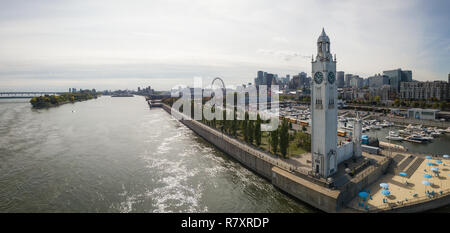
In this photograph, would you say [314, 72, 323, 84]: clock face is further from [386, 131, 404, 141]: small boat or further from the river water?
[386, 131, 404, 141]: small boat

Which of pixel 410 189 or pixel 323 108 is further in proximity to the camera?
pixel 323 108

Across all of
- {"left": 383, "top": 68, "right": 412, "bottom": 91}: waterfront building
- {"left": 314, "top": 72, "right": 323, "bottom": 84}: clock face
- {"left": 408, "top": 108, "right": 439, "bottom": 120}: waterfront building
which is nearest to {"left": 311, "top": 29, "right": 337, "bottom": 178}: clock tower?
{"left": 314, "top": 72, "right": 323, "bottom": 84}: clock face

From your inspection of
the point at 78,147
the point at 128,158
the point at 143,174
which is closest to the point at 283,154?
the point at 143,174

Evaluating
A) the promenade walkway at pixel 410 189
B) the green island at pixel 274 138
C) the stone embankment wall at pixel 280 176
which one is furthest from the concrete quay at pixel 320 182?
the green island at pixel 274 138

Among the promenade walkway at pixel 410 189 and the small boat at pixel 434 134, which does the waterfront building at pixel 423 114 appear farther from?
the promenade walkway at pixel 410 189

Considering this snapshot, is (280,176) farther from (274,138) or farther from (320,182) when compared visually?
(274,138)

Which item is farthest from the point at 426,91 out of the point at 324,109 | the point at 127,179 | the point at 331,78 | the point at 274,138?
the point at 127,179

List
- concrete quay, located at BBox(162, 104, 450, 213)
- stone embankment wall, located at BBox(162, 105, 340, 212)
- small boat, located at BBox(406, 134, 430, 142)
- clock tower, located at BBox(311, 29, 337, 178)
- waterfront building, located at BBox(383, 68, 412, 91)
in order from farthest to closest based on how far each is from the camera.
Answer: waterfront building, located at BBox(383, 68, 412, 91)
small boat, located at BBox(406, 134, 430, 142)
clock tower, located at BBox(311, 29, 337, 178)
stone embankment wall, located at BBox(162, 105, 340, 212)
concrete quay, located at BBox(162, 104, 450, 213)
